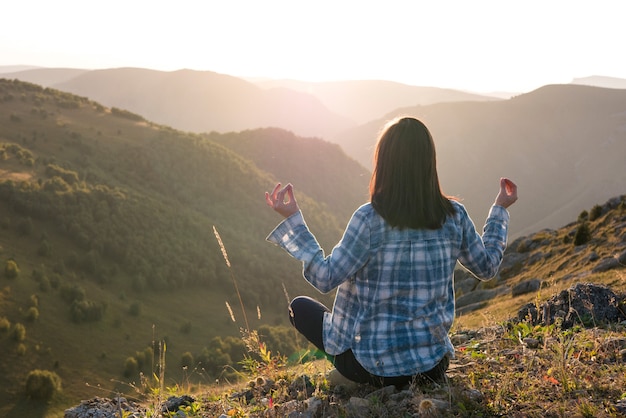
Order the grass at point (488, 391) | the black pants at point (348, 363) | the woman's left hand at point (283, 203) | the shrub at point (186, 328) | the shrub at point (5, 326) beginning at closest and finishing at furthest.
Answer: the grass at point (488, 391)
the woman's left hand at point (283, 203)
the black pants at point (348, 363)
the shrub at point (5, 326)
the shrub at point (186, 328)

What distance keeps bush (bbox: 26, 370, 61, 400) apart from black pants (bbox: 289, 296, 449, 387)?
69.1 ft

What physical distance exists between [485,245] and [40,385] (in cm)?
2213

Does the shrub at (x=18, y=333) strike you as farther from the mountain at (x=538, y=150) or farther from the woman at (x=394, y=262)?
the mountain at (x=538, y=150)

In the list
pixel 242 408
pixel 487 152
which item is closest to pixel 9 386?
pixel 242 408

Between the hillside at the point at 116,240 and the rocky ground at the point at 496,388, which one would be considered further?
the hillside at the point at 116,240

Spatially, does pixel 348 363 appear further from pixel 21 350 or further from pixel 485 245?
pixel 21 350

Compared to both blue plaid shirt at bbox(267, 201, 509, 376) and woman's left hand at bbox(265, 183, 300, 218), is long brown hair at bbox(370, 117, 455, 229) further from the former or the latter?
woman's left hand at bbox(265, 183, 300, 218)

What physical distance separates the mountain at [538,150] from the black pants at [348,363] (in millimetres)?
92669

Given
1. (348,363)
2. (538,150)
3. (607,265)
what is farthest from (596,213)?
(538,150)

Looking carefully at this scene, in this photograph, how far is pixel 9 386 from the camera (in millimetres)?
21484

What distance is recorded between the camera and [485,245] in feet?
11.3

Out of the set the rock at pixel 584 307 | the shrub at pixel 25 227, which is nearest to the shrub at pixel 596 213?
the rock at pixel 584 307

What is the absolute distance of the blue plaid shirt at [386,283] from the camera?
2.79 meters

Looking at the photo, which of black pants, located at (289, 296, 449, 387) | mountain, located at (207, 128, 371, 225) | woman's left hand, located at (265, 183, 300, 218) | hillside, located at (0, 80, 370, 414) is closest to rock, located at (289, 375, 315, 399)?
black pants, located at (289, 296, 449, 387)
